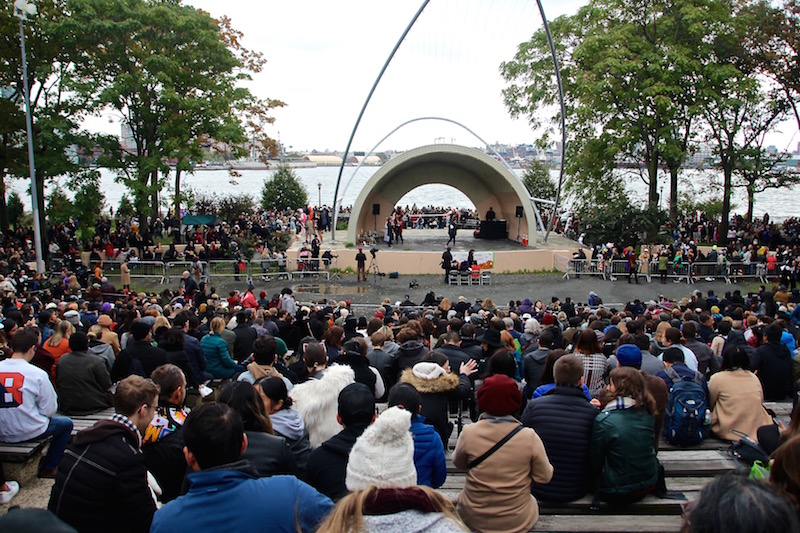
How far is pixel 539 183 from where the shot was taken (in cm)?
4978

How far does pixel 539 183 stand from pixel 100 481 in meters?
48.2

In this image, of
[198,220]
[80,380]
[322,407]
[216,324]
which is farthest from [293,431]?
[198,220]

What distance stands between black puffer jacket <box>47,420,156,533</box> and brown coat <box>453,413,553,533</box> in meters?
2.03

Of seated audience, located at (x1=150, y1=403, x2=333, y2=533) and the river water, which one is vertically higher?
the river water

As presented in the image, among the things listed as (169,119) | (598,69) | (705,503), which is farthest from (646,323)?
(169,119)

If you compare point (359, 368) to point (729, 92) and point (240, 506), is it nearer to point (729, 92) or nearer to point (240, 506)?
point (240, 506)

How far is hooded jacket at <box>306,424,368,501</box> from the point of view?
4.08 meters

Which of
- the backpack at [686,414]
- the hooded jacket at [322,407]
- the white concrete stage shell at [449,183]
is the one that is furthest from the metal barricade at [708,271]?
the hooded jacket at [322,407]

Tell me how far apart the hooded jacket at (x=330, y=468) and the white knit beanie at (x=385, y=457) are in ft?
3.02

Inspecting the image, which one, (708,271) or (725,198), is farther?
(725,198)

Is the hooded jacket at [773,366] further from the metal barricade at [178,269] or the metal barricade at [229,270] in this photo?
the metal barricade at [178,269]

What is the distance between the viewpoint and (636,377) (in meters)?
4.86

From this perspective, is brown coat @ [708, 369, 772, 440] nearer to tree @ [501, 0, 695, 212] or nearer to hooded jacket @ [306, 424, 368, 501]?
hooded jacket @ [306, 424, 368, 501]

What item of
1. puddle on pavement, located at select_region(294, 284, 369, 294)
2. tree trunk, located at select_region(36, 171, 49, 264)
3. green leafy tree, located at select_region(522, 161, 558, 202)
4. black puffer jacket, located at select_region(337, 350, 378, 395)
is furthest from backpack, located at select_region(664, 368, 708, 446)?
A: green leafy tree, located at select_region(522, 161, 558, 202)
